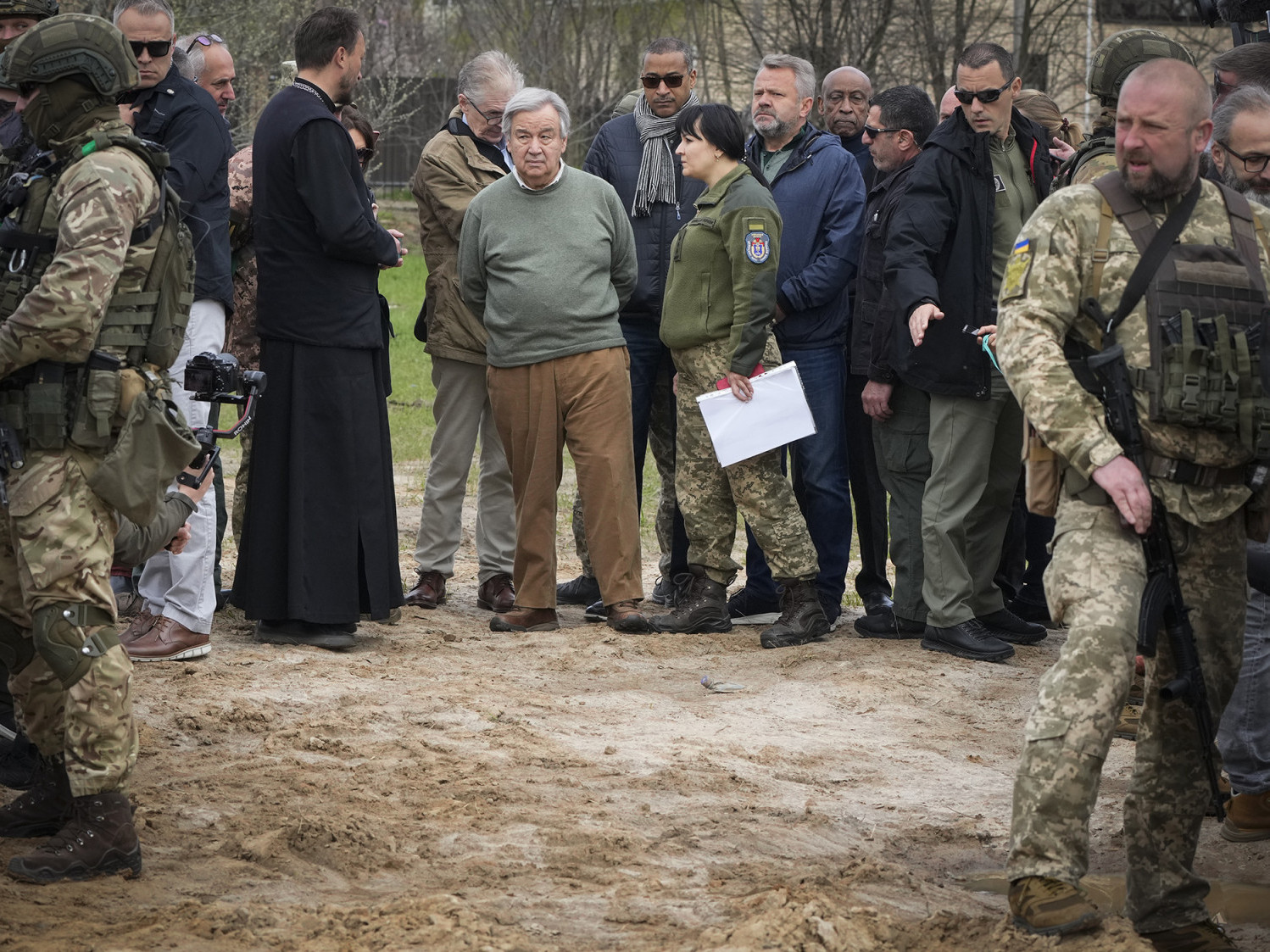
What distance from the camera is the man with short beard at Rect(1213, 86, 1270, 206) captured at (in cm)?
483

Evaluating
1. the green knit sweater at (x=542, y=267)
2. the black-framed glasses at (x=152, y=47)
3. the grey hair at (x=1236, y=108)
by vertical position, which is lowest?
the green knit sweater at (x=542, y=267)

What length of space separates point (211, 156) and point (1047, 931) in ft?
14.7

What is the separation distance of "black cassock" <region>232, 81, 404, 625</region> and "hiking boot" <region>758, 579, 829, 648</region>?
179 cm

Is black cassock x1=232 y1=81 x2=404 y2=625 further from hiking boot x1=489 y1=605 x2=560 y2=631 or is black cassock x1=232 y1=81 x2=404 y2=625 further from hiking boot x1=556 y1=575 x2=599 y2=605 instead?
hiking boot x1=556 y1=575 x2=599 y2=605

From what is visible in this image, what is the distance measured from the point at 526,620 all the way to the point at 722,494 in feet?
3.52

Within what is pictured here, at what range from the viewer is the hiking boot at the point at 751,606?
25.5 ft

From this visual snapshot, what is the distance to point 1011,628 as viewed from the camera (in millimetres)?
7246

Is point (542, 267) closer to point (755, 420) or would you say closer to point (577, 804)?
point (755, 420)

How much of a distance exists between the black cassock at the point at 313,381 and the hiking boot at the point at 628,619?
109 centimetres

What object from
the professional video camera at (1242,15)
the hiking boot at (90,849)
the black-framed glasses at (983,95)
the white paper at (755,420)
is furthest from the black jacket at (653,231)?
the hiking boot at (90,849)

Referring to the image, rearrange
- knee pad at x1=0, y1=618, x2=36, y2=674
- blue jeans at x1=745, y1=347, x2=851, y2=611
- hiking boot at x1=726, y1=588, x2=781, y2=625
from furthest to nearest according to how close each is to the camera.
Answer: hiking boot at x1=726, y1=588, x2=781, y2=625 < blue jeans at x1=745, y1=347, x2=851, y2=611 < knee pad at x1=0, y1=618, x2=36, y2=674

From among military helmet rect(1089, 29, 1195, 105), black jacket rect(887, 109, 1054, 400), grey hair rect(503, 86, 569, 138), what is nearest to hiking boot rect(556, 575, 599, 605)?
black jacket rect(887, 109, 1054, 400)

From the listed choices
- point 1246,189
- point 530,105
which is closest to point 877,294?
point 530,105

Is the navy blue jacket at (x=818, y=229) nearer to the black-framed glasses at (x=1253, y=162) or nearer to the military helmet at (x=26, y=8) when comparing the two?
the black-framed glasses at (x=1253, y=162)
